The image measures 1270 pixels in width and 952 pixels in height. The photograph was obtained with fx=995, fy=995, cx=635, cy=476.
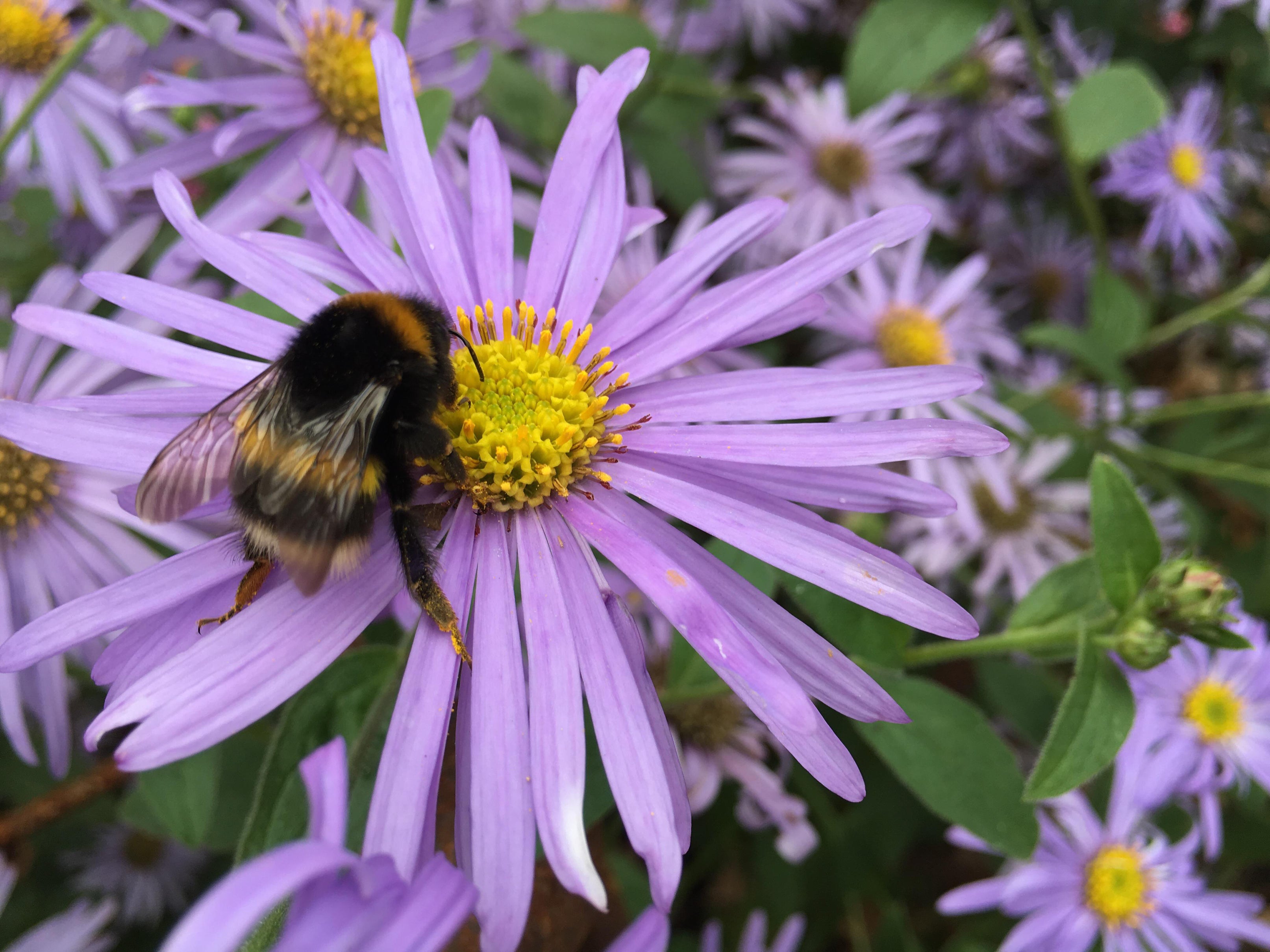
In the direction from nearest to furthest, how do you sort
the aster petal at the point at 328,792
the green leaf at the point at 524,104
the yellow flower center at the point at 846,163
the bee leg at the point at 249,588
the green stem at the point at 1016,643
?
1. the aster petal at the point at 328,792
2. the bee leg at the point at 249,588
3. the green stem at the point at 1016,643
4. the green leaf at the point at 524,104
5. the yellow flower center at the point at 846,163

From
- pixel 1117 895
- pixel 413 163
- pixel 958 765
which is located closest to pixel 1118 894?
pixel 1117 895

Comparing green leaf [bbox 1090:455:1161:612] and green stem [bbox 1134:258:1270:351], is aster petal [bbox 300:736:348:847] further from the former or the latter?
green stem [bbox 1134:258:1270:351]

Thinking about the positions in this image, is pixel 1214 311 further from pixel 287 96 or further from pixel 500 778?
pixel 500 778

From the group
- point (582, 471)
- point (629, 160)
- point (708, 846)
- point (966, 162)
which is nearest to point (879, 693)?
point (582, 471)

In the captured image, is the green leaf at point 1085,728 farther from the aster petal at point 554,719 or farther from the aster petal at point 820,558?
the aster petal at point 554,719

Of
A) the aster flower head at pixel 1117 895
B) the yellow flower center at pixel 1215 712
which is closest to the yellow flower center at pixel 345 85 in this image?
the aster flower head at pixel 1117 895

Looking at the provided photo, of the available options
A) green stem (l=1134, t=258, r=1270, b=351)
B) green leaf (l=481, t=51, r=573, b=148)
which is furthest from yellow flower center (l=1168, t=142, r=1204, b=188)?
green leaf (l=481, t=51, r=573, b=148)
